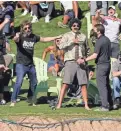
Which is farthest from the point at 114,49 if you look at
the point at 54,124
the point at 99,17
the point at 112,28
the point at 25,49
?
the point at 54,124

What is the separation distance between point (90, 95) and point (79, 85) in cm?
84

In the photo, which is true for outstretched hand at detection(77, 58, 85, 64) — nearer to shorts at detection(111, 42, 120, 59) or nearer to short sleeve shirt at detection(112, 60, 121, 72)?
short sleeve shirt at detection(112, 60, 121, 72)

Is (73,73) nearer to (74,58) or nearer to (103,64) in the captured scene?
(74,58)

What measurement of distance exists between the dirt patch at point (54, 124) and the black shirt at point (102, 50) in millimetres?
1468

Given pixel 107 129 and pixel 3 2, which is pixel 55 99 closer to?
pixel 107 129

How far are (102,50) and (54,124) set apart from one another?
6.80 feet

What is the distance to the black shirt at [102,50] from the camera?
46.0 feet

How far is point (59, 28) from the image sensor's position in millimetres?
21797

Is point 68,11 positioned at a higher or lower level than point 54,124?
higher

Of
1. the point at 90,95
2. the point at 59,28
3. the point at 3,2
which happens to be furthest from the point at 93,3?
the point at 90,95

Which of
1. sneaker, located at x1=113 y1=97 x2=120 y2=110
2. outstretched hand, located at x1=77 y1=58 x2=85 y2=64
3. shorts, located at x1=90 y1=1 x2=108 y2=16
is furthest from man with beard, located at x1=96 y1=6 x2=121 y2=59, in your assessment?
outstretched hand, located at x1=77 y1=58 x2=85 y2=64

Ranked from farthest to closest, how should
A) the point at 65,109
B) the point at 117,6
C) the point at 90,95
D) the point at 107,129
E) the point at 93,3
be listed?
the point at 117,6
the point at 93,3
the point at 90,95
the point at 65,109
the point at 107,129

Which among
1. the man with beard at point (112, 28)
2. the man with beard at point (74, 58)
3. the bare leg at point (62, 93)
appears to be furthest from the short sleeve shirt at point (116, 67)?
the man with beard at point (112, 28)

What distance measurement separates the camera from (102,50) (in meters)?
14.1
